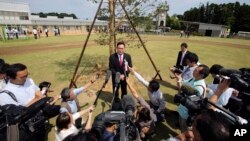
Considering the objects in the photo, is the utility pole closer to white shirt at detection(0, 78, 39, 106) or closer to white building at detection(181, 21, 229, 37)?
white shirt at detection(0, 78, 39, 106)

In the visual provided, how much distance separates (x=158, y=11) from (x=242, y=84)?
6.43 m

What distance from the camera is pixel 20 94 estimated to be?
336 cm

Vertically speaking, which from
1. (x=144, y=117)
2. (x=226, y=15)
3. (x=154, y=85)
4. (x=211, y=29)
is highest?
(x=226, y=15)

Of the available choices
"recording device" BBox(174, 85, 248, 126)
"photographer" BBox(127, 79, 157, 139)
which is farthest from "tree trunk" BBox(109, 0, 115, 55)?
"recording device" BBox(174, 85, 248, 126)

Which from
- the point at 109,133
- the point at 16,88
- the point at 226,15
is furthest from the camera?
the point at 226,15

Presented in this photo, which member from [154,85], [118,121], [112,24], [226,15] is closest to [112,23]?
[112,24]

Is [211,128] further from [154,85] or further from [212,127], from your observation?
[154,85]

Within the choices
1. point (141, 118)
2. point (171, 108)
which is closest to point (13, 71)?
point (141, 118)

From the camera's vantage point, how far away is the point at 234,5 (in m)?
67.7

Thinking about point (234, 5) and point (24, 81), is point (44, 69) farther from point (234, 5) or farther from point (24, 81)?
point (234, 5)

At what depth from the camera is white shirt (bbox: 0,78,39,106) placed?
3084 mm

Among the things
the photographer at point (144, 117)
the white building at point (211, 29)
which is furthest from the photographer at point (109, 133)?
the white building at point (211, 29)

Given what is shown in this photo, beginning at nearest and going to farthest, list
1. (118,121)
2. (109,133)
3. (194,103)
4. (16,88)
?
1. (118,121)
2. (194,103)
3. (109,133)
4. (16,88)

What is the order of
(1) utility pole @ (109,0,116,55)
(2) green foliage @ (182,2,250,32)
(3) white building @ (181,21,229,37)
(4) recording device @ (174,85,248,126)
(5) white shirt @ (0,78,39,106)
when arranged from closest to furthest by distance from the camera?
1. (4) recording device @ (174,85,248,126)
2. (5) white shirt @ (0,78,39,106)
3. (1) utility pole @ (109,0,116,55)
4. (3) white building @ (181,21,229,37)
5. (2) green foliage @ (182,2,250,32)
